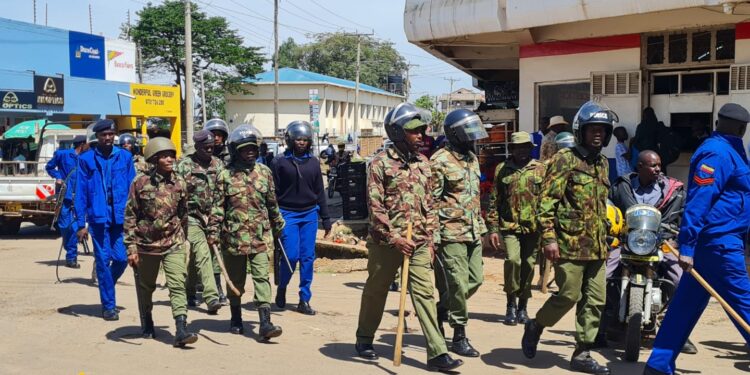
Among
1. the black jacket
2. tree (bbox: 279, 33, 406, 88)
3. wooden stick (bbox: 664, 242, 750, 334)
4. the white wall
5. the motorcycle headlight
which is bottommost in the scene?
wooden stick (bbox: 664, 242, 750, 334)

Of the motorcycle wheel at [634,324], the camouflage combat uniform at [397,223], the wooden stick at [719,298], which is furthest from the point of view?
the motorcycle wheel at [634,324]

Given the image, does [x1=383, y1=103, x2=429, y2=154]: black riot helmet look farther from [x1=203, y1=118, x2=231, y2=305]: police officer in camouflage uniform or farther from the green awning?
the green awning

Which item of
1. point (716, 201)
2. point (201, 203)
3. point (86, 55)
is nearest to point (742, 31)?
point (716, 201)

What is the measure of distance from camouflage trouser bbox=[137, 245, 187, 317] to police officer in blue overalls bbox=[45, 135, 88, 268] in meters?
3.25

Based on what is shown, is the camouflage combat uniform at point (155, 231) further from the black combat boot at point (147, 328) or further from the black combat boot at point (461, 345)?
the black combat boot at point (461, 345)

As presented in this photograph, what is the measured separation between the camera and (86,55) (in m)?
38.2

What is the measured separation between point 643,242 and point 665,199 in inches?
29.0

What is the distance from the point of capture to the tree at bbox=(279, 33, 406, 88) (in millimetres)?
90688

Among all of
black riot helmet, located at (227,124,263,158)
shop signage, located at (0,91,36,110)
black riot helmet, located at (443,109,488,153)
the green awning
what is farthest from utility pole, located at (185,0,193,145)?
black riot helmet, located at (443,109,488,153)

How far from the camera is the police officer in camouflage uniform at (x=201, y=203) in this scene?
336 inches

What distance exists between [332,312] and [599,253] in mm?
3610

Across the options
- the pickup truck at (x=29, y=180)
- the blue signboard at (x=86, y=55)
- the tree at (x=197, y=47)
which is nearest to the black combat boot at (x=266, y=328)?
the pickup truck at (x=29, y=180)

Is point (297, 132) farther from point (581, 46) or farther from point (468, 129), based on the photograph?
point (581, 46)

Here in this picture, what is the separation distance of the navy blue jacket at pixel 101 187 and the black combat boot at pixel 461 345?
365 centimetres
